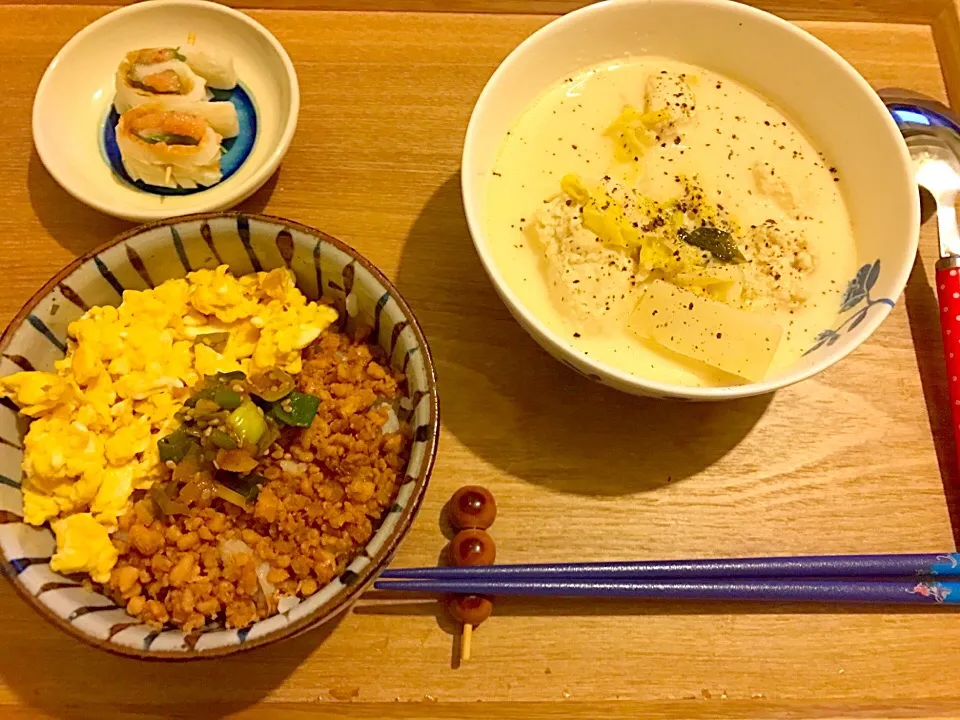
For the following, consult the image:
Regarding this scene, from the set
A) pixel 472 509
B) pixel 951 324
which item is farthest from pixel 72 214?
pixel 951 324

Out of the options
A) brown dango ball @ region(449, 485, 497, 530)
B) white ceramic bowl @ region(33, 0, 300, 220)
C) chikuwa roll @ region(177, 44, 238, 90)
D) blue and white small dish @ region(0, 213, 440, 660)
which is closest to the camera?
blue and white small dish @ region(0, 213, 440, 660)

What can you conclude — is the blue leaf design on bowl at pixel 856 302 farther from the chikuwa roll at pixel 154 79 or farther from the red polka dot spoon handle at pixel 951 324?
the chikuwa roll at pixel 154 79

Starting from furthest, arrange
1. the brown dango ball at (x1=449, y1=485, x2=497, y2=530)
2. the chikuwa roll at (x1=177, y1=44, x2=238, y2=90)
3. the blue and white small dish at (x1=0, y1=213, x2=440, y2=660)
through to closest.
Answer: the chikuwa roll at (x1=177, y1=44, x2=238, y2=90) → the brown dango ball at (x1=449, y1=485, x2=497, y2=530) → the blue and white small dish at (x1=0, y1=213, x2=440, y2=660)

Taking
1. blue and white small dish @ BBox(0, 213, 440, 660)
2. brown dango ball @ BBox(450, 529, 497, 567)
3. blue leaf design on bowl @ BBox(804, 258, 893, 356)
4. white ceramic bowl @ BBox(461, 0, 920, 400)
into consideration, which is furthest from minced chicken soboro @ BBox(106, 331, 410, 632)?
blue leaf design on bowl @ BBox(804, 258, 893, 356)

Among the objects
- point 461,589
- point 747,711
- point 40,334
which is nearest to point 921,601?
point 747,711

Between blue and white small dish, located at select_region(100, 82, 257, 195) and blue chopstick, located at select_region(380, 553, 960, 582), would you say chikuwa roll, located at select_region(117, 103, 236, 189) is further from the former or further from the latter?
blue chopstick, located at select_region(380, 553, 960, 582)

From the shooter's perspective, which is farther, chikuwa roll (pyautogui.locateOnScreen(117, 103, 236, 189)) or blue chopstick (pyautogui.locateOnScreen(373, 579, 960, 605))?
chikuwa roll (pyautogui.locateOnScreen(117, 103, 236, 189))

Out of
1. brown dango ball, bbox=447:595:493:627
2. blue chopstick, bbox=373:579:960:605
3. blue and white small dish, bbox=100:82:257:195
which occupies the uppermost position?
blue and white small dish, bbox=100:82:257:195
